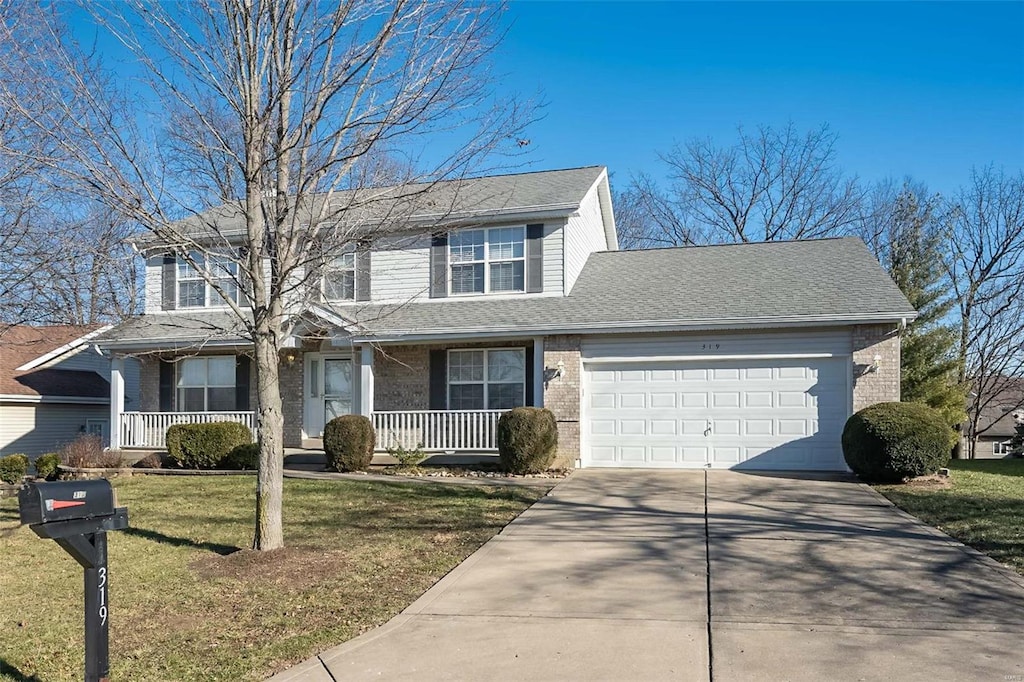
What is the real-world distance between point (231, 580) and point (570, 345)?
996cm

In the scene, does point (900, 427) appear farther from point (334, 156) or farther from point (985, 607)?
point (334, 156)

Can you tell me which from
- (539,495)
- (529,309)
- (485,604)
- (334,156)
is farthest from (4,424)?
(485,604)

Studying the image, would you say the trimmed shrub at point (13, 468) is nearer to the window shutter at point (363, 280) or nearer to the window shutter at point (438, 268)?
the window shutter at point (363, 280)

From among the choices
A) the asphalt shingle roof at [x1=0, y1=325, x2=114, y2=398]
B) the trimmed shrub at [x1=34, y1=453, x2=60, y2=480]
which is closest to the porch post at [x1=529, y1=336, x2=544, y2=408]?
the trimmed shrub at [x1=34, y1=453, x2=60, y2=480]

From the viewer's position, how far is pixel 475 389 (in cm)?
1788

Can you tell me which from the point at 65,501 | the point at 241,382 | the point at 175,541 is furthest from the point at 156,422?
the point at 65,501

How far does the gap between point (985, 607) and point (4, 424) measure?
27881 millimetres

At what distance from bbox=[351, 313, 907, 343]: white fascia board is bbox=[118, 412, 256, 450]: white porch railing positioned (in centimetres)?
381

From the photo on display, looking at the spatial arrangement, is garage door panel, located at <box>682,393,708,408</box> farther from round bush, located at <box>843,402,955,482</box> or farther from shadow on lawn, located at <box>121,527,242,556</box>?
shadow on lawn, located at <box>121,527,242,556</box>

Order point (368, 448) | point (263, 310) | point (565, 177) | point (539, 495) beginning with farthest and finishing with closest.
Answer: point (565, 177)
point (368, 448)
point (539, 495)
point (263, 310)

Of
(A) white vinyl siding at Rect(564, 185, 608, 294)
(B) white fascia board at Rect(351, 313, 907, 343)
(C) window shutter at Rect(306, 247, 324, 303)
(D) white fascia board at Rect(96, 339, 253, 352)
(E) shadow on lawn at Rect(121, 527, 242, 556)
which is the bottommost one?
(E) shadow on lawn at Rect(121, 527, 242, 556)

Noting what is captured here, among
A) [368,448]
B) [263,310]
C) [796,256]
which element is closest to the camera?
[263,310]

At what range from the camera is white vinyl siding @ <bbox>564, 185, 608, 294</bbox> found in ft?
58.3

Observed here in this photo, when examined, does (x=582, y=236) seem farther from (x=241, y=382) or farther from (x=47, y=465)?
(x=47, y=465)
